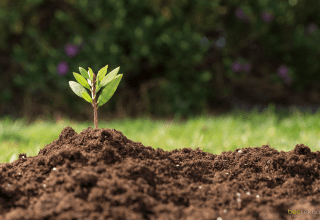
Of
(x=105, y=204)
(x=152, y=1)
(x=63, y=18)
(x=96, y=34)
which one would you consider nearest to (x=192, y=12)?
(x=152, y=1)

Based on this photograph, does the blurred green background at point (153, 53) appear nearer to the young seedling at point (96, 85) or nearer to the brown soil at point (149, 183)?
the young seedling at point (96, 85)

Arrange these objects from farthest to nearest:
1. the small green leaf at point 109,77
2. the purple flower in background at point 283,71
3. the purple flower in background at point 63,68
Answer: the purple flower in background at point 283,71, the purple flower in background at point 63,68, the small green leaf at point 109,77

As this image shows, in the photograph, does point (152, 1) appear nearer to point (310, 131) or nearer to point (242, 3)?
point (242, 3)

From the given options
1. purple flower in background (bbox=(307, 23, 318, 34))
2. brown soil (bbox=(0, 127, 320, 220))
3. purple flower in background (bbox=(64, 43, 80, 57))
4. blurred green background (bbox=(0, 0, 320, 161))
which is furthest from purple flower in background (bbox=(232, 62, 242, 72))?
brown soil (bbox=(0, 127, 320, 220))

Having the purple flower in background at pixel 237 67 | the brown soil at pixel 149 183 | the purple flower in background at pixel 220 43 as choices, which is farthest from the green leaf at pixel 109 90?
the purple flower in background at pixel 237 67

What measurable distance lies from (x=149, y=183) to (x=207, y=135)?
1.92 metres

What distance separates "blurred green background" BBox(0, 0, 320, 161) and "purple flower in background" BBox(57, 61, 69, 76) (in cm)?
1

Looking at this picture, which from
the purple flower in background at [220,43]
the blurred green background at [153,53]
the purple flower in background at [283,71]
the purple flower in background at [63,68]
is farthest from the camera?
the purple flower in background at [283,71]

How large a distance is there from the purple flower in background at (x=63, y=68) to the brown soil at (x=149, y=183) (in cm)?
293

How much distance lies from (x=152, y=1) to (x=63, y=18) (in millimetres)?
1126

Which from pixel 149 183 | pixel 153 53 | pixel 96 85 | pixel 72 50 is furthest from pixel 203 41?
pixel 149 183

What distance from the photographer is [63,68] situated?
4.42 metres

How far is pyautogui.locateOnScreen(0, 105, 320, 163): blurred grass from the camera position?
8.69 feet

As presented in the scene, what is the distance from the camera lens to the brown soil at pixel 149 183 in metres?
1.12
